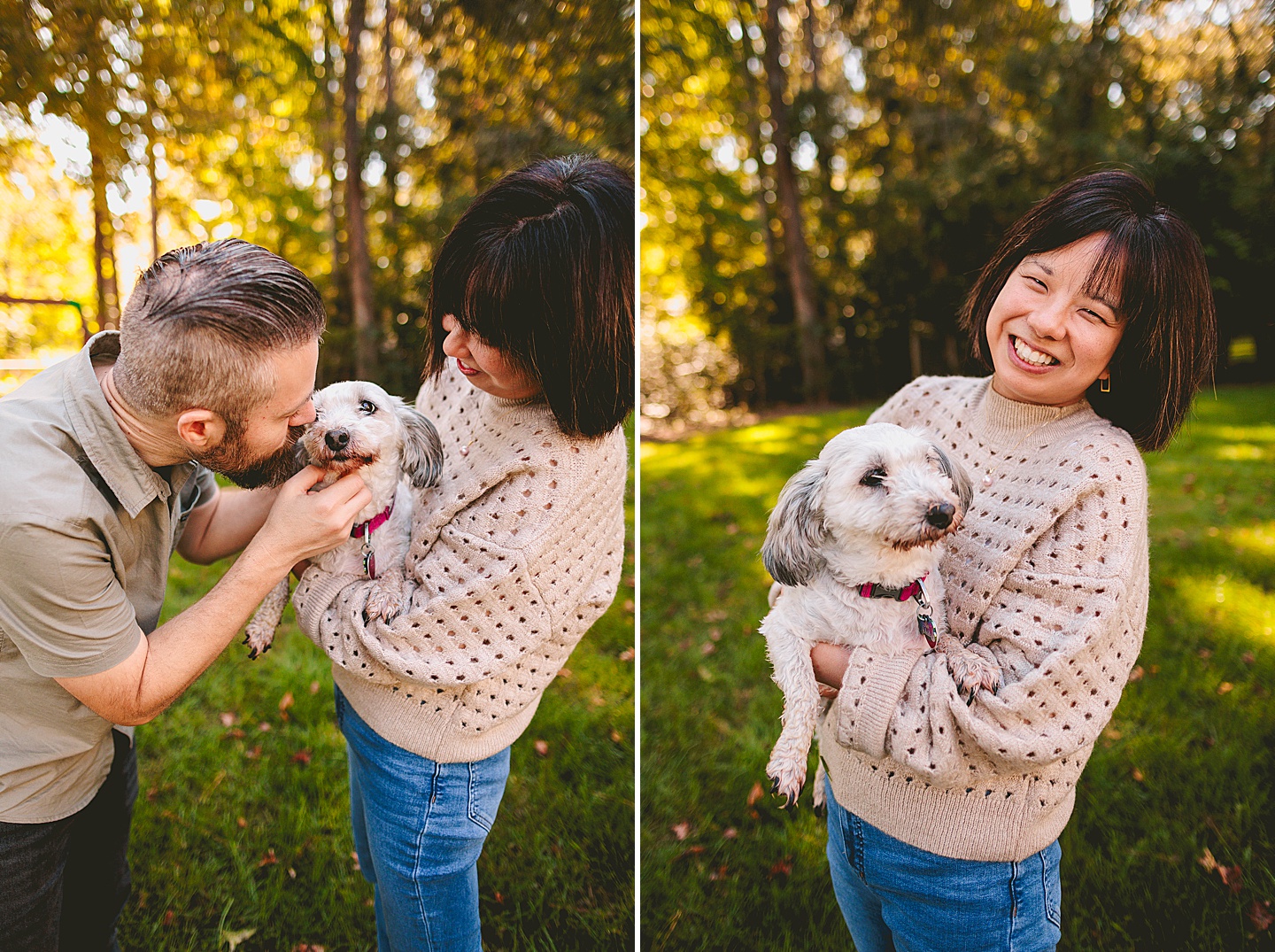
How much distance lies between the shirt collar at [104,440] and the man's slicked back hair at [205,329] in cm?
5

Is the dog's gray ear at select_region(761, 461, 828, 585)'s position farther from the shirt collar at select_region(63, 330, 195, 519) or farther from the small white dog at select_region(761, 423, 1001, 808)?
the shirt collar at select_region(63, 330, 195, 519)

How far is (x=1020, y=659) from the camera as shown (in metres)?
1.41

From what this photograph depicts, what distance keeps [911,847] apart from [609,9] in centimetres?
389

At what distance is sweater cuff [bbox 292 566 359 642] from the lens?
177 centimetres

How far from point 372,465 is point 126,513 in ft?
1.75

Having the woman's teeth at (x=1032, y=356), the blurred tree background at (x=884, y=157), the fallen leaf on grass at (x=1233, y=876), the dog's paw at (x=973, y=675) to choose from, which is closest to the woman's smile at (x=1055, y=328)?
the woman's teeth at (x=1032, y=356)

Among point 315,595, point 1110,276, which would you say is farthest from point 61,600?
point 1110,276

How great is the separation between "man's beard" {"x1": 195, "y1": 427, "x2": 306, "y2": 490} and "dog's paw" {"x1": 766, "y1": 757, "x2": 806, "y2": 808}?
136 centimetres

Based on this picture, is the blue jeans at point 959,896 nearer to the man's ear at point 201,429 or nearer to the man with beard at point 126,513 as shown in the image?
the man with beard at point 126,513

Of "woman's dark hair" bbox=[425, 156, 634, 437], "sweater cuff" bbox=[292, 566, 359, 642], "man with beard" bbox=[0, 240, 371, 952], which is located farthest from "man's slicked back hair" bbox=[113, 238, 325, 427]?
"sweater cuff" bbox=[292, 566, 359, 642]

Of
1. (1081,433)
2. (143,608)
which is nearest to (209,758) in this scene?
(143,608)

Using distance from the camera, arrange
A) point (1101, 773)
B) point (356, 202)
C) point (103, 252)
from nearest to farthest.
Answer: point (103, 252)
point (1101, 773)
point (356, 202)

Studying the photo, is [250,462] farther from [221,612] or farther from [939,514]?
[939,514]

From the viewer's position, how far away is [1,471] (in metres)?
1.33
